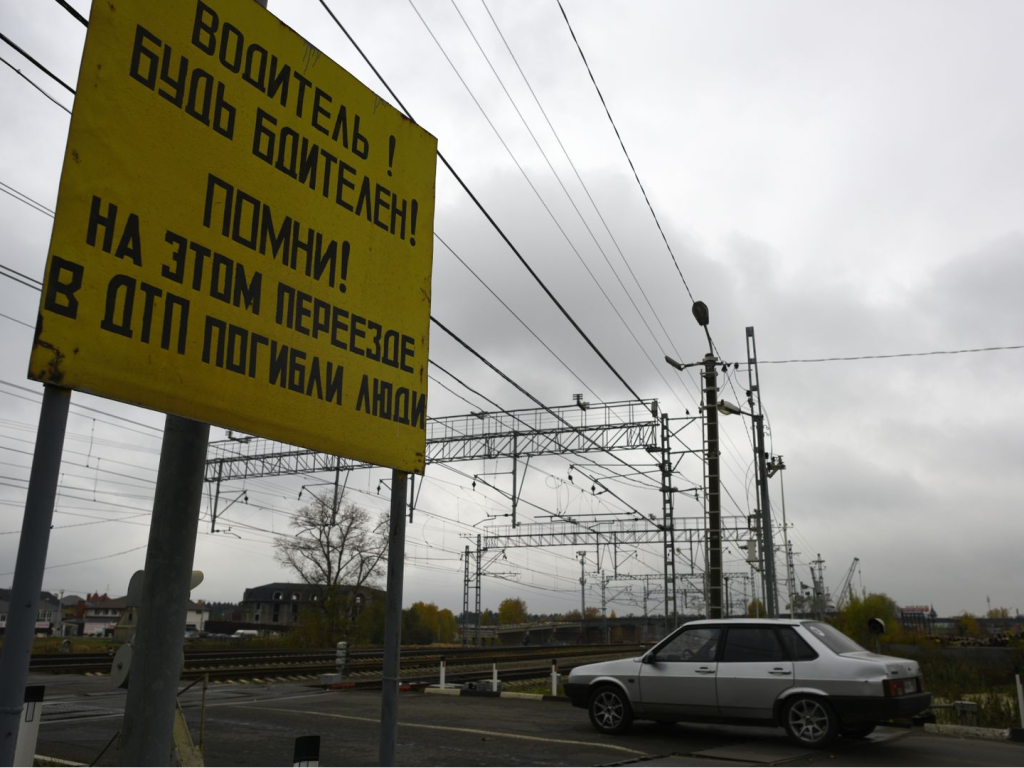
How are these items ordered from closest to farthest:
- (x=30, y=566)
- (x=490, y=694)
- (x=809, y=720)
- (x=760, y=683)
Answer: (x=30, y=566) < (x=809, y=720) < (x=760, y=683) < (x=490, y=694)

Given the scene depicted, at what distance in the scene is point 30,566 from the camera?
2619 millimetres

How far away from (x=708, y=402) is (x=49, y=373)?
16471 mm

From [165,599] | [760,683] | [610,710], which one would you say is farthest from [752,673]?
[165,599]

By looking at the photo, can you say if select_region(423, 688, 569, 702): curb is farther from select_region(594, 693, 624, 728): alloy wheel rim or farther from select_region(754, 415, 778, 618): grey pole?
select_region(754, 415, 778, 618): grey pole

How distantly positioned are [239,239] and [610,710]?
32.5 feet

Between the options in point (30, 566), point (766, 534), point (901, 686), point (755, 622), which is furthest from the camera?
point (766, 534)

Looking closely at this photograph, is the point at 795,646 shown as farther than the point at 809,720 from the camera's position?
Yes

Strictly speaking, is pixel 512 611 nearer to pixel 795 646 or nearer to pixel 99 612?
pixel 99 612

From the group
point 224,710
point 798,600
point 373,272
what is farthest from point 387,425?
point 798,600

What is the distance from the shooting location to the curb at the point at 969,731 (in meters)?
11.4

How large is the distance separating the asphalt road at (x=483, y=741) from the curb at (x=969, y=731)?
39cm

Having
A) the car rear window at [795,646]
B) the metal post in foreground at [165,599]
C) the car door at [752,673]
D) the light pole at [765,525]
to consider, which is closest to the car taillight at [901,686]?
the car rear window at [795,646]

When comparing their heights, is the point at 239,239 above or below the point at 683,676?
above

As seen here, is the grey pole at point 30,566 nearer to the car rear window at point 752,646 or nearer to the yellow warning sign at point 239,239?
the yellow warning sign at point 239,239
